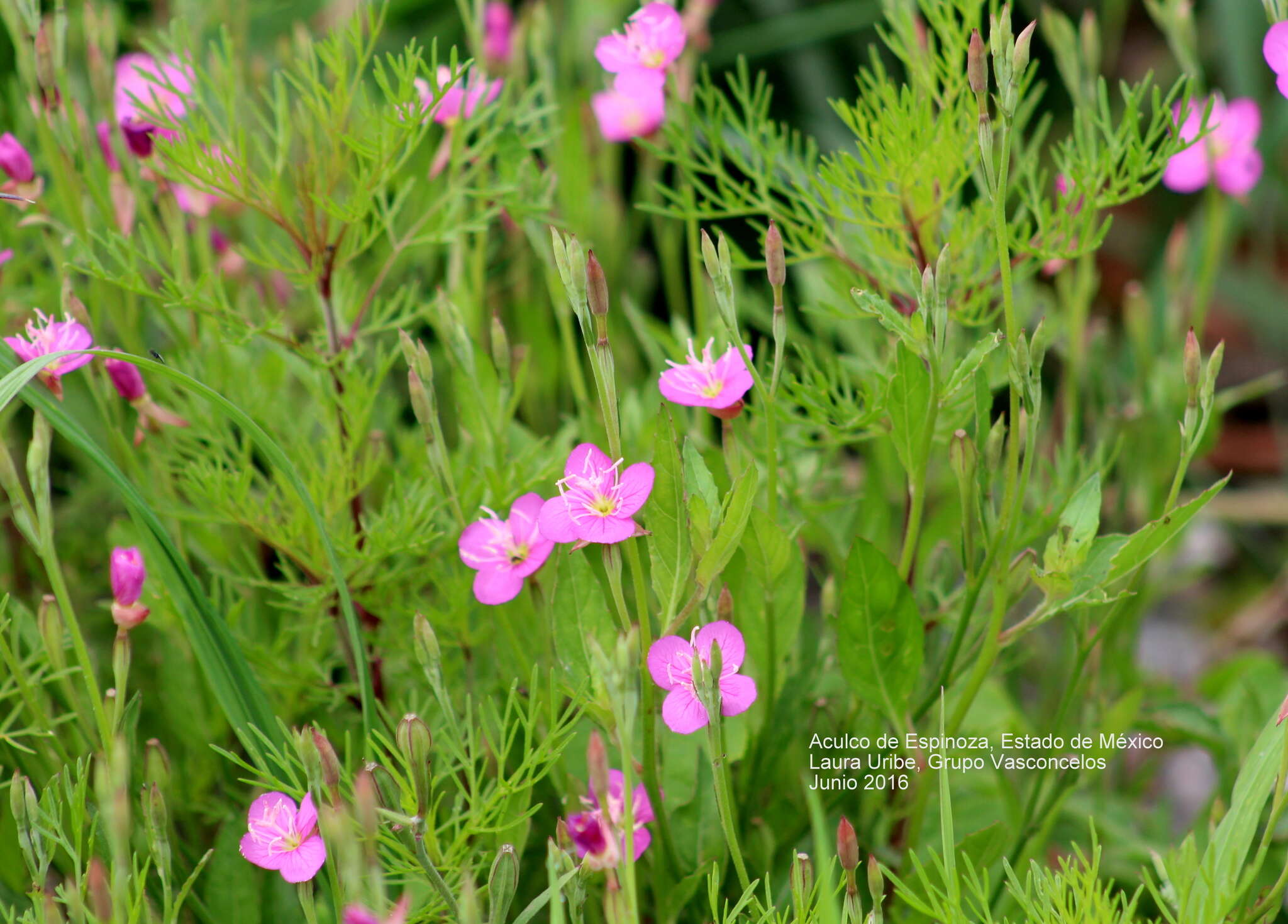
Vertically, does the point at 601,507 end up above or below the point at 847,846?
above

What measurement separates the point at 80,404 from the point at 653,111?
0.52 meters

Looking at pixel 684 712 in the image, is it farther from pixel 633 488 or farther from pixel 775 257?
pixel 775 257

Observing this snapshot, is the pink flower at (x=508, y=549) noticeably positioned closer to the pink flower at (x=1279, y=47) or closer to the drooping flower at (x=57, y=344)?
the drooping flower at (x=57, y=344)

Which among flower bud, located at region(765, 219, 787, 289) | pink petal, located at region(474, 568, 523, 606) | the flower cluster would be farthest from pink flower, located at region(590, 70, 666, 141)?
pink petal, located at region(474, 568, 523, 606)

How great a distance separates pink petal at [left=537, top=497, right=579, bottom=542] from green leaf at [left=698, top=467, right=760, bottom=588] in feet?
0.18

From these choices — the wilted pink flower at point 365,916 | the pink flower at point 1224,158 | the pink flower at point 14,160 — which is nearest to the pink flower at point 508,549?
the wilted pink flower at point 365,916

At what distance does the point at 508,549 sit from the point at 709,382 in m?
0.12

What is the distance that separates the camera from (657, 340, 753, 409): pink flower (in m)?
0.53

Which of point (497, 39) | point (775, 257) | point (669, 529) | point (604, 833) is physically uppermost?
point (497, 39)

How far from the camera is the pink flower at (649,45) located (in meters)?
0.62

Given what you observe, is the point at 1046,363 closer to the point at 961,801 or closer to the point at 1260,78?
the point at 1260,78

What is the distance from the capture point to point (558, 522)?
49cm

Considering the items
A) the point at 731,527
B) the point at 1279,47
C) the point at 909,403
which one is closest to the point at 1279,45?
the point at 1279,47

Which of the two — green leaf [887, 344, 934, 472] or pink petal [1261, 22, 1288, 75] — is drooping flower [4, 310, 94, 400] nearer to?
green leaf [887, 344, 934, 472]
